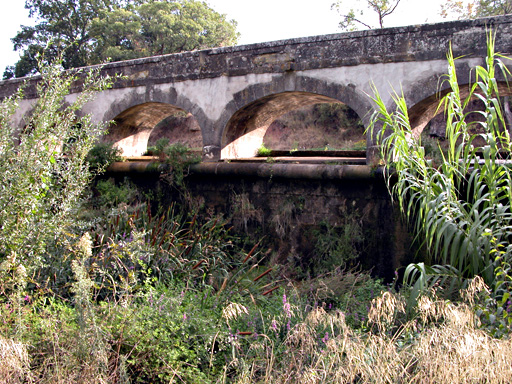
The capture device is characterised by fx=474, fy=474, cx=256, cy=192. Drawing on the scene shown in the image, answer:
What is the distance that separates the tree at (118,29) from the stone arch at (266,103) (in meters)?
15.3

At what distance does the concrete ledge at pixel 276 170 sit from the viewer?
629cm

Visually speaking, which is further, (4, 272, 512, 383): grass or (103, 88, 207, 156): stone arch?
(103, 88, 207, 156): stone arch

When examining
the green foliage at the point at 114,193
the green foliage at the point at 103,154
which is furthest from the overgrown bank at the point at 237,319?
the green foliage at the point at 103,154

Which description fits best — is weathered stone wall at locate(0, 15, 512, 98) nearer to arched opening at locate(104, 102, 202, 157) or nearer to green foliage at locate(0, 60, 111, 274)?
arched opening at locate(104, 102, 202, 157)

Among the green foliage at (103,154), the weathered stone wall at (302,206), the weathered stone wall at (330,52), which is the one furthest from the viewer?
the green foliage at (103,154)

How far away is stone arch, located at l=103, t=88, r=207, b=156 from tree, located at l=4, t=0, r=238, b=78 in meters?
13.2

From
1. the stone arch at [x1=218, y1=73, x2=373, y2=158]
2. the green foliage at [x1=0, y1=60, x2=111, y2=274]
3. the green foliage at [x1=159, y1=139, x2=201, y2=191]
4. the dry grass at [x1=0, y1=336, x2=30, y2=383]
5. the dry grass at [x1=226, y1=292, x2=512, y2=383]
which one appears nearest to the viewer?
the dry grass at [x1=226, y1=292, x2=512, y2=383]

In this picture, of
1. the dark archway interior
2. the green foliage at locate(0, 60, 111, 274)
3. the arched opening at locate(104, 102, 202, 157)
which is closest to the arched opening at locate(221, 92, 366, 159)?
the dark archway interior

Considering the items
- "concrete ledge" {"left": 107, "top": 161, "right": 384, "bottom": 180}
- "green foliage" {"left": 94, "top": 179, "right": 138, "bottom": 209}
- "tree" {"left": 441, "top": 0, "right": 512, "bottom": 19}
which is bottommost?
"green foliage" {"left": 94, "top": 179, "right": 138, "bottom": 209}

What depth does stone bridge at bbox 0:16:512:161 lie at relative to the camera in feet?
20.3

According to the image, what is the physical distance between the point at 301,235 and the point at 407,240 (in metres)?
1.48

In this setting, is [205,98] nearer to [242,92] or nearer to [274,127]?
[242,92]

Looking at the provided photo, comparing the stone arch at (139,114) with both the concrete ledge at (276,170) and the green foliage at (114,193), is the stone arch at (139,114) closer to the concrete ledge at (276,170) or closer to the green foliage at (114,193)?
the concrete ledge at (276,170)

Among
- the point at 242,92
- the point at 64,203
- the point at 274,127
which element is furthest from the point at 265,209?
the point at 274,127
